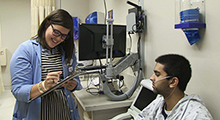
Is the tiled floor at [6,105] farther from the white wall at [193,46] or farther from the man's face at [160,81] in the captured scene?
the man's face at [160,81]

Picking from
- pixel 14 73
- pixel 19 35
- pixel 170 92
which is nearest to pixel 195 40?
pixel 170 92

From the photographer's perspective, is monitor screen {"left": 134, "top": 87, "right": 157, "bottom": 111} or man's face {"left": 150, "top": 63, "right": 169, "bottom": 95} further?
monitor screen {"left": 134, "top": 87, "right": 157, "bottom": 111}

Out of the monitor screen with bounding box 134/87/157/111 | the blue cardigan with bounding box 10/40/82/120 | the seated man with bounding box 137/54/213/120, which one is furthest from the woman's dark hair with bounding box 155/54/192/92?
the blue cardigan with bounding box 10/40/82/120

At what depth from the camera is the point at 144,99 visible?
151 centimetres

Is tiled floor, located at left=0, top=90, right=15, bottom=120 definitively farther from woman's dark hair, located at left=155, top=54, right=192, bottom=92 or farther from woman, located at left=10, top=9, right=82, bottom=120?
woman's dark hair, located at left=155, top=54, right=192, bottom=92

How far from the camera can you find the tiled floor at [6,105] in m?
3.01

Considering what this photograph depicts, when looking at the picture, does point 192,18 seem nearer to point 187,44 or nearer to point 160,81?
point 187,44

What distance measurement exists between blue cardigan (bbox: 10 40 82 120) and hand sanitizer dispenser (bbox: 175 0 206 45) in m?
1.01

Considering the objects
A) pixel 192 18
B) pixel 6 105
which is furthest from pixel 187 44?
→ pixel 6 105

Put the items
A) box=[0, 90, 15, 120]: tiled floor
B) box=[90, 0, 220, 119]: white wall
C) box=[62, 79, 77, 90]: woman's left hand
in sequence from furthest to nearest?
box=[0, 90, 15, 120]: tiled floor → box=[62, 79, 77, 90]: woman's left hand → box=[90, 0, 220, 119]: white wall

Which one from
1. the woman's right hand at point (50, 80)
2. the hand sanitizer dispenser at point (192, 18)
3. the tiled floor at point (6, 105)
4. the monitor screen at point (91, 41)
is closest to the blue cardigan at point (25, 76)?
the woman's right hand at point (50, 80)

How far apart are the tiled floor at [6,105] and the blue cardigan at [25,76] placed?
218 centimetres

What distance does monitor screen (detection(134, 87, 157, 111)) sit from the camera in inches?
57.5

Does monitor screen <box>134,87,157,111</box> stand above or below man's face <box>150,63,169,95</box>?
below
